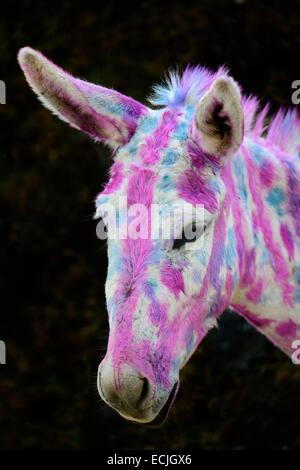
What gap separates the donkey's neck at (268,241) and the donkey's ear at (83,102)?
34cm

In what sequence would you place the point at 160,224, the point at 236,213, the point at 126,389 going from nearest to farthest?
the point at 126,389
the point at 160,224
the point at 236,213

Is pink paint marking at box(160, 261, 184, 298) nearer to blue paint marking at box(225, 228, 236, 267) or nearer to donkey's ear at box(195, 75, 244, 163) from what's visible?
blue paint marking at box(225, 228, 236, 267)

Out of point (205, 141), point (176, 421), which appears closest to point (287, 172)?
point (205, 141)

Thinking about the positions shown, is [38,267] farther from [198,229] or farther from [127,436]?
[198,229]

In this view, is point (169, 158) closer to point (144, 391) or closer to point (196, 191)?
point (196, 191)

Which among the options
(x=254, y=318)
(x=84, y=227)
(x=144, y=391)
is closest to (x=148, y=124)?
(x=254, y=318)

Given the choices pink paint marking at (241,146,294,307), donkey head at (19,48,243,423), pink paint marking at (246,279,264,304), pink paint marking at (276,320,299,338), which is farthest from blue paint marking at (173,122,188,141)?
pink paint marking at (276,320,299,338)

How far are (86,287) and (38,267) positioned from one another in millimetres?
462

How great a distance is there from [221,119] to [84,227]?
4.07 meters

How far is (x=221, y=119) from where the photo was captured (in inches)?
94.3

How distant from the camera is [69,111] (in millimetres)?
2590

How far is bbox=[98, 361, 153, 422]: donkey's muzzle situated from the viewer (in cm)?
216

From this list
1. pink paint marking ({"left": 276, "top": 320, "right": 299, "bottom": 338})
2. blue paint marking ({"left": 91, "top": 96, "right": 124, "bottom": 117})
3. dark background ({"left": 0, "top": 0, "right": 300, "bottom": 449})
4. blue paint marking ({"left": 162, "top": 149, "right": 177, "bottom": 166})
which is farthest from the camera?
dark background ({"left": 0, "top": 0, "right": 300, "bottom": 449})

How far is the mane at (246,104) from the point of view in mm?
2662
